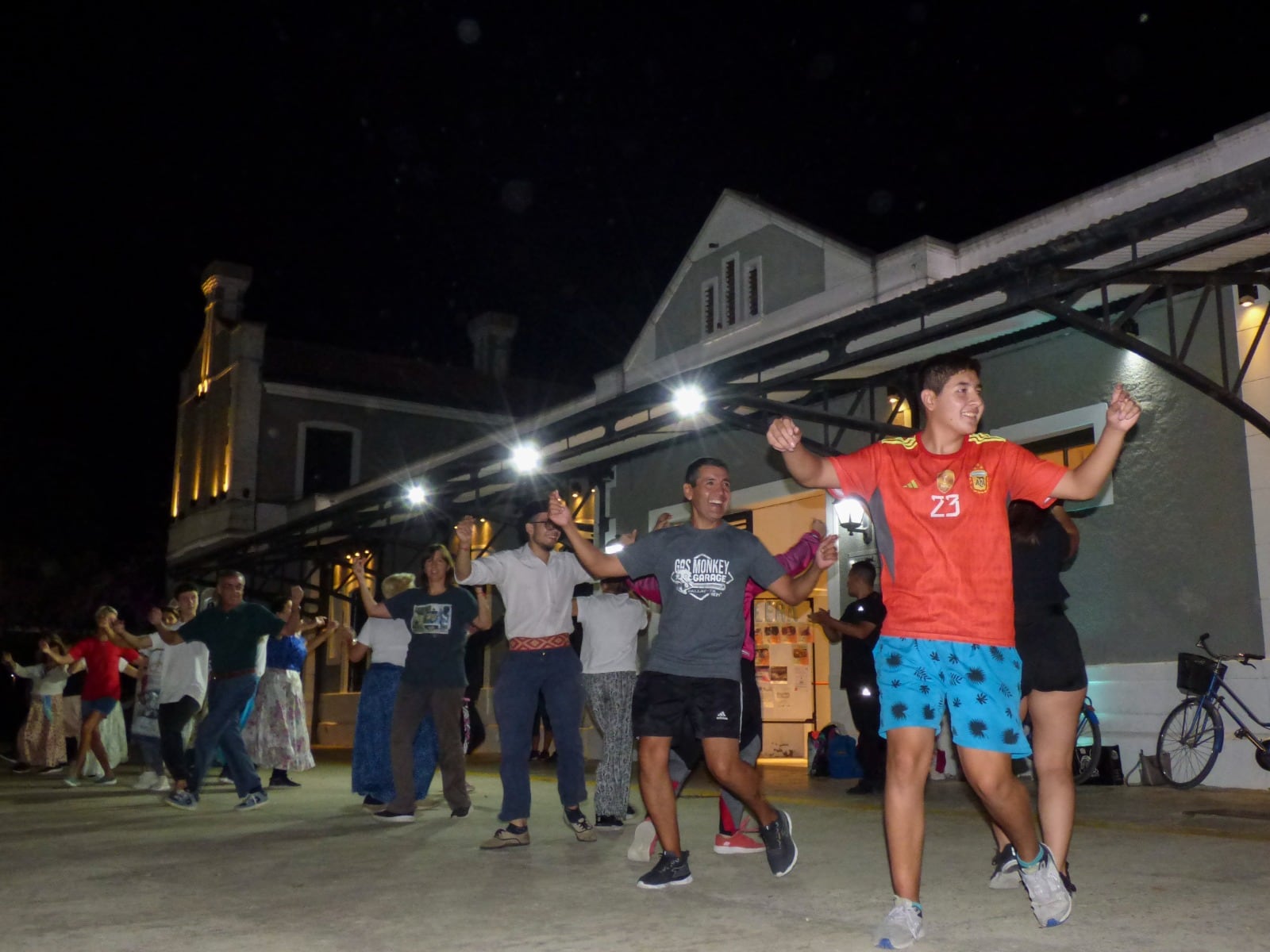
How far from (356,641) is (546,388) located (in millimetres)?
28229

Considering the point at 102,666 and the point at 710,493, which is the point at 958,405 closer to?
the point at 710,493

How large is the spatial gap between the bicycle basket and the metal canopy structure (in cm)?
195

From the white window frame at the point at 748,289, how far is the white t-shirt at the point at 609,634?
9001 mm

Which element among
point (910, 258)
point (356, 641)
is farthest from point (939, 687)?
point (910, 258)

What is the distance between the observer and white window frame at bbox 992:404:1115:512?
37.5ft

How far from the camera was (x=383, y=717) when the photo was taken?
373 inches

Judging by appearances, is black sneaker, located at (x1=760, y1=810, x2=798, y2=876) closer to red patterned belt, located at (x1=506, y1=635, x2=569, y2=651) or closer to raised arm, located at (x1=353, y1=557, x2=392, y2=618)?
red patterned belt, located at (x1=506, y1=635, x2=569, y2=651)

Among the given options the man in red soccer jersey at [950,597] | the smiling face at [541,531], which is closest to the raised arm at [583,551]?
the smiling face at [541,531]

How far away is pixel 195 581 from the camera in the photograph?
98.9ft

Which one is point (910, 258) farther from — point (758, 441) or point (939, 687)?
point (939, 687)

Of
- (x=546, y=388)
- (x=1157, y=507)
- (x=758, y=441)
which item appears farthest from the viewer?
(x=546, y=388)

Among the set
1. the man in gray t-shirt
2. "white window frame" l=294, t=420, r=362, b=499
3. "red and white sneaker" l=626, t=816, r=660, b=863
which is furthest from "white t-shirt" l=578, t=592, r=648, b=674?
"white window frame" l=294, t=420, r=362, b=499

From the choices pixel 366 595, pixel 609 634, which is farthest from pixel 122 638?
pixel 609 634

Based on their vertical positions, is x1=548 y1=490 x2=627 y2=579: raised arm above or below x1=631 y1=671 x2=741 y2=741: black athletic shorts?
above
